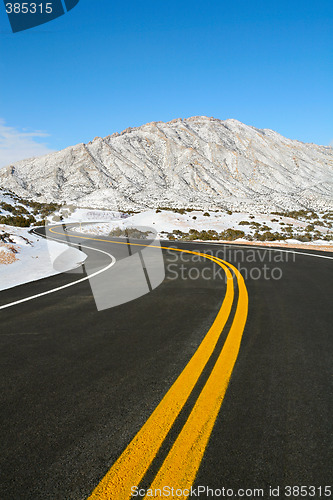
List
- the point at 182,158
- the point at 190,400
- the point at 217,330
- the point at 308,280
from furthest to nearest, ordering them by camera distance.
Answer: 1. the point at 182,158
2. the point at 308,280
3. the point at 217,330
4. the point at 190,400

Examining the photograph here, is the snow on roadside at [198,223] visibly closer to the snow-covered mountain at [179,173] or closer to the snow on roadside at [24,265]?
the snow on roadside at [24,265]

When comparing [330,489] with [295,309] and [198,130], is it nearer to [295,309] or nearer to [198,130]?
[295,309]

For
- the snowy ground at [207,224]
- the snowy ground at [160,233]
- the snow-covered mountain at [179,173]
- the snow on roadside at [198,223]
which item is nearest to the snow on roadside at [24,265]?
the snowy ground at [160,233]

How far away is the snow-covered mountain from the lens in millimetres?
82688

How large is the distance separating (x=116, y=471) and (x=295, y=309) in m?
3.84

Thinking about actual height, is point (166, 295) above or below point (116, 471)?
below

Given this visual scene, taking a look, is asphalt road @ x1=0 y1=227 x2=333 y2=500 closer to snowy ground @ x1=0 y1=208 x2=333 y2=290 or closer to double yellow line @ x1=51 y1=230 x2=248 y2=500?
double yellow line @ x1=51 y1=230 x2=248 y2=500

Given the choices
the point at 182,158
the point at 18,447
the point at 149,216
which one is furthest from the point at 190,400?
the point at 182,158

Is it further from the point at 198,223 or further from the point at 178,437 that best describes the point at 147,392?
the point at 198,223

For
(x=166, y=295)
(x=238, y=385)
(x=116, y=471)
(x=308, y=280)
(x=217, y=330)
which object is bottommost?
(x=308, y=280)

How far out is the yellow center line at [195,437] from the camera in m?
1.62

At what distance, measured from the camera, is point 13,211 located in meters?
41.4

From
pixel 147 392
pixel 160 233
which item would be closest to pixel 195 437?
pixel 147 392

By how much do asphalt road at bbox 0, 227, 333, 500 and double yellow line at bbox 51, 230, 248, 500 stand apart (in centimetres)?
4
